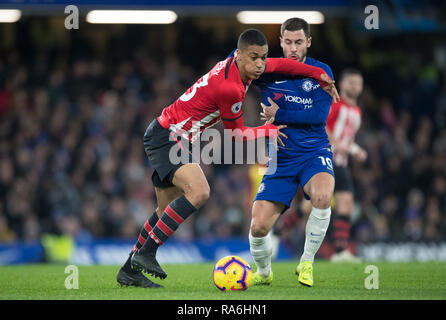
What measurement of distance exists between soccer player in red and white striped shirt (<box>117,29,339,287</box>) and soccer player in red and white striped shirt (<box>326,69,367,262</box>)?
3.61 meters

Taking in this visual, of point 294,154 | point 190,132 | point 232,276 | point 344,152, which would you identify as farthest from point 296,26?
point 344,152

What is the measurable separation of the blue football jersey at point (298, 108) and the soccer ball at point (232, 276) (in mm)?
1252

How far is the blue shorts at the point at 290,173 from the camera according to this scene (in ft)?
20.7

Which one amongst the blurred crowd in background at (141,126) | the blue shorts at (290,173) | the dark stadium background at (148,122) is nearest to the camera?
the blue shorts at (290,173)

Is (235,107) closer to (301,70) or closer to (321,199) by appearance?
(301,70)

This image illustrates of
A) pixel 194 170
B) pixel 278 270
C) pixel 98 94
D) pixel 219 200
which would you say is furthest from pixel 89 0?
pixel 194 170

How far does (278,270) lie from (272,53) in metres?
9.08

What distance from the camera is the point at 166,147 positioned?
5.88 metres

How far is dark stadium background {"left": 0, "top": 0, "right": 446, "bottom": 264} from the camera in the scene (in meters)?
12.3

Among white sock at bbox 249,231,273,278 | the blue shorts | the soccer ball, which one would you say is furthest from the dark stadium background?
the soccer ball

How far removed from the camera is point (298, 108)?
21.1 ft

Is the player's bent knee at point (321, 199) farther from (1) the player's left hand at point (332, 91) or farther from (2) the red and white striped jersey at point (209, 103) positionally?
(2) the red and white striped jersey at point (209, 103)

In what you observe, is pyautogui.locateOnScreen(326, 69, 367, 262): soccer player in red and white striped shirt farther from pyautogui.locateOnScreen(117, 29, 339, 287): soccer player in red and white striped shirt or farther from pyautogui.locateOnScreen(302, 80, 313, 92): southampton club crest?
pyautogui.locateOnScreen(117, 29, 339, 287): soccer player in red and white striped shirt

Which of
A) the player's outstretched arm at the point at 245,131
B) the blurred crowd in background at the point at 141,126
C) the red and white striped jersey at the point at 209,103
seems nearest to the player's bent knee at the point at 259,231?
the player's outstretched arm at the point at 245,131
